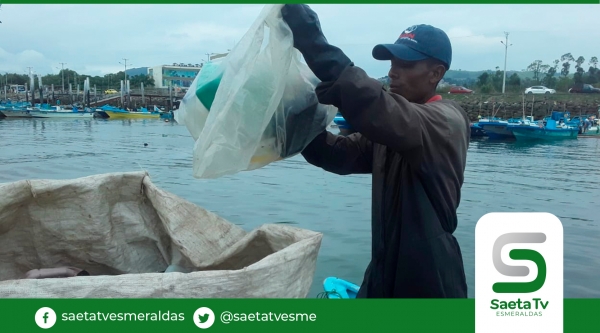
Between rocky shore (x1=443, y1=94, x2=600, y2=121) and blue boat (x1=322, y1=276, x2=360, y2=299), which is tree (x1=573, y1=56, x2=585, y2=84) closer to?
rocky shore (x1=443, y1=94, x2=600, y2=121)

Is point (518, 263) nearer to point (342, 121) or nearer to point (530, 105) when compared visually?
point (342, 121)

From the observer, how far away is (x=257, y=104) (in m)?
1.81

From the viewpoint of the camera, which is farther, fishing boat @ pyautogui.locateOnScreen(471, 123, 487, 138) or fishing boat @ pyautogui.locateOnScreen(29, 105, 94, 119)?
fishing boat @ pyautogui.locateOnScreen(29, 105, 94, 119)

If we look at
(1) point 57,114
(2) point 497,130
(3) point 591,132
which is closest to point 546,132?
(2) point 497,130

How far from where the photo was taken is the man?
5.05ft

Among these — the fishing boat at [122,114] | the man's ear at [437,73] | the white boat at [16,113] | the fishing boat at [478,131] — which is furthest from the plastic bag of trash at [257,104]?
the fishing boat at [122,114]

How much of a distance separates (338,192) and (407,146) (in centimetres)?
920

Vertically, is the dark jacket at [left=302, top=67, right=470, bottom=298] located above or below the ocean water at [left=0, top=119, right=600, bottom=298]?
above

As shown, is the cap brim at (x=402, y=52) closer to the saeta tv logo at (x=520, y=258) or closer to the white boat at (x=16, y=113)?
the saeta tv logo at (x=520, y=258)

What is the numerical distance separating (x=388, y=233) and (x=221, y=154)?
612mm

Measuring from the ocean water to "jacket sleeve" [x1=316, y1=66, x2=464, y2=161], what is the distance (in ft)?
10.0

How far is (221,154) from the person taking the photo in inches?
72.6

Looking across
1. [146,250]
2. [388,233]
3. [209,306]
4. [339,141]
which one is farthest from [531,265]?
[146,250]

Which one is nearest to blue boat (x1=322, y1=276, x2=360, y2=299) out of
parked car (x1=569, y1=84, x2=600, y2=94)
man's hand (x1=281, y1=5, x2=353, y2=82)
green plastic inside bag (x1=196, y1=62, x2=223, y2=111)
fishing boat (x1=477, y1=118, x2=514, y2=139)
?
green plastic inside bag (x1=196, y1=62, x2=223, y2=111)
